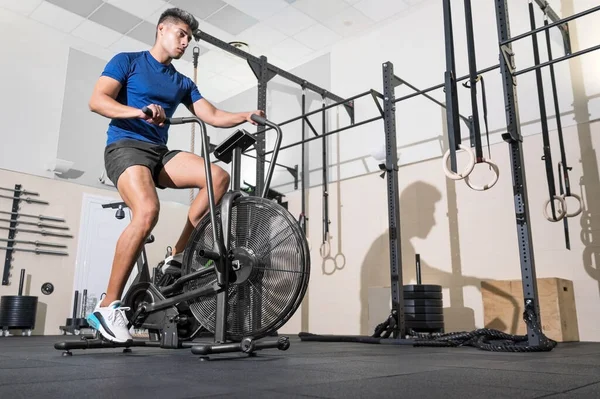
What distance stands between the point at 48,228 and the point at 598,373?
598 centimetres

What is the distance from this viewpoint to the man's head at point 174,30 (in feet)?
7.67

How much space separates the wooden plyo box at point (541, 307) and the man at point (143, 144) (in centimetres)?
269

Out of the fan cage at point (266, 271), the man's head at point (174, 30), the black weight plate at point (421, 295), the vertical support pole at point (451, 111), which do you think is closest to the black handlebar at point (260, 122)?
the fan cage at point (266, 271)

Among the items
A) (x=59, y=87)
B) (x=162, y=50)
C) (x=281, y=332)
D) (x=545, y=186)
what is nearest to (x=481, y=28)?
(x=545, y=186)

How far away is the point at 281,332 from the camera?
20.2ft

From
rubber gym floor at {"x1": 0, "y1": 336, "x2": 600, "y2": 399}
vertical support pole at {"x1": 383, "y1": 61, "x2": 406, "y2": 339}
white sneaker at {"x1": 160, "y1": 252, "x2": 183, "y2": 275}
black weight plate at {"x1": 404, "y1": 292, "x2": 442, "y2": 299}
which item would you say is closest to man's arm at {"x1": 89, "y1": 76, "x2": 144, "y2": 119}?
white sneaker at {"x1": 160, "y1": 252, "x2": 183, "y2": 275}

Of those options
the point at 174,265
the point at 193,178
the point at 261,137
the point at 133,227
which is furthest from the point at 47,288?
the point at 193,178

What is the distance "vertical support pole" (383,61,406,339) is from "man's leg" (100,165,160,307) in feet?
6.77

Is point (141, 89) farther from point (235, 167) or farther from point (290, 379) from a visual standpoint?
point (290, 379)

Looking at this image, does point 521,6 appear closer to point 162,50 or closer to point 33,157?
point 162,50

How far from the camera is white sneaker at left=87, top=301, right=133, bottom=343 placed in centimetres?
202

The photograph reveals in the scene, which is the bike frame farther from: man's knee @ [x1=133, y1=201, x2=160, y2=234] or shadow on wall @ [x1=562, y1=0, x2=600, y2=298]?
shadow on wall @ [x1=562, y1=0, x2=600, y2=298]

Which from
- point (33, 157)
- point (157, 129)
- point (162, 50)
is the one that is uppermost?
point (33, 157)

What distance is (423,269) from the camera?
16.2 feet
